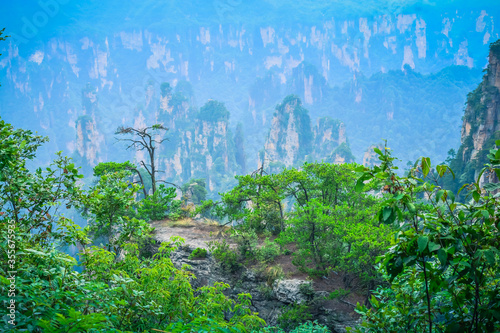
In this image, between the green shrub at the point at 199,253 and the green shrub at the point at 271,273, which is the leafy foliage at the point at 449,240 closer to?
the green shrub at the point at 271,273

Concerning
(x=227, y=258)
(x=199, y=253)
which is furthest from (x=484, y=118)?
(x=199, y=253)

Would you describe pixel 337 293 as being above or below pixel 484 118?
below

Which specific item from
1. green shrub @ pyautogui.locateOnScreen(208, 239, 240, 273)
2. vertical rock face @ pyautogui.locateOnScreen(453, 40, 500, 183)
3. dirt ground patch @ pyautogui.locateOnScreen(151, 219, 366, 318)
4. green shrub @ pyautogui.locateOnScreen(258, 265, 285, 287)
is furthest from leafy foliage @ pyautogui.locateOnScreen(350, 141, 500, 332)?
vertical rock face @ pyautogui.locateOnScreen(453, 40, 500, 183)

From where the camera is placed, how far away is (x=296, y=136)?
81688 mm

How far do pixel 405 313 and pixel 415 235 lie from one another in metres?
0.95

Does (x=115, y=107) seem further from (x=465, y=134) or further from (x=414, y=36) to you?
(x=414, y=36)

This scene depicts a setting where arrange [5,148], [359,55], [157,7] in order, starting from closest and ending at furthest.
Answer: [5,148], [359,55], [157,7]

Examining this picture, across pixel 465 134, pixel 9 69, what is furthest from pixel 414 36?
pixel 9 69

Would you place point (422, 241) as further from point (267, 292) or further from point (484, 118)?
point (484, 118)

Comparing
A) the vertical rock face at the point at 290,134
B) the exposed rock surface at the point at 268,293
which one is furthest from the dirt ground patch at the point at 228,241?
the vertical rock face at the point at 290,134

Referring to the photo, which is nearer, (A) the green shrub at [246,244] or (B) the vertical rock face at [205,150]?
(A) the green shrub at [246,244]

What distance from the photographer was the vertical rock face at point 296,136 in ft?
267

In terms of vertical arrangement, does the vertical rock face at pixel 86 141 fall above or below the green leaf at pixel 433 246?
above

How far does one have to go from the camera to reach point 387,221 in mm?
2078
